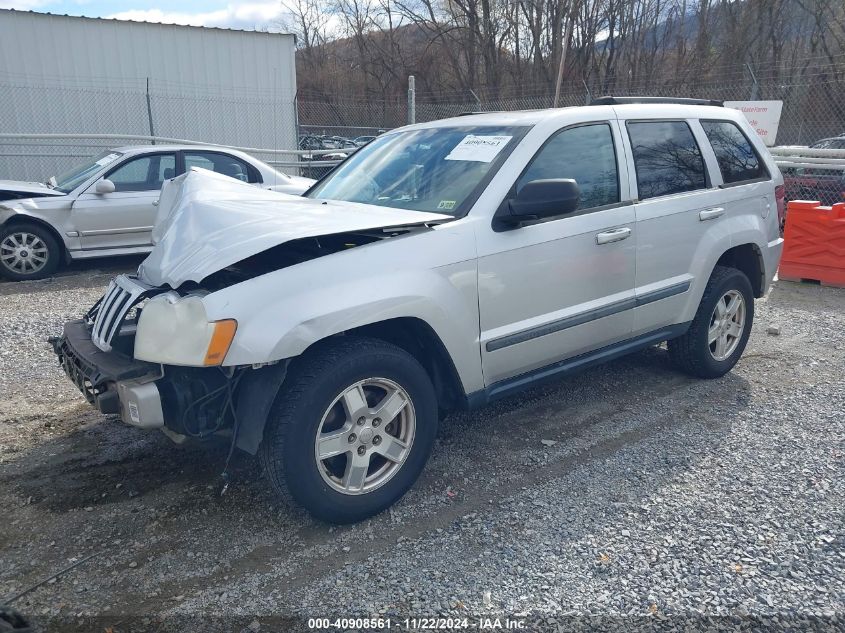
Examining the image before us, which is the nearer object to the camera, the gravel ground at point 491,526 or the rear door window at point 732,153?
the gravel ground at point 491,526

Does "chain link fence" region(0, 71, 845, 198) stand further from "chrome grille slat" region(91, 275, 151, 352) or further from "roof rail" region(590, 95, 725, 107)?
"chrome grille slat" region(91, 275, 151, 352)

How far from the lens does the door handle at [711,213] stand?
4652mm

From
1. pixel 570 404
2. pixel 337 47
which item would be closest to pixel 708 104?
pixel 570 404

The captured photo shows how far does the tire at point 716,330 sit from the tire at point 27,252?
283 inches

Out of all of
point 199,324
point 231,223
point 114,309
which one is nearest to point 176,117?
point 114,309

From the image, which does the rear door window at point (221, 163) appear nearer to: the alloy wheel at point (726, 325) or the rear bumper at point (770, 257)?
the alloy wheel at point (726, 325)

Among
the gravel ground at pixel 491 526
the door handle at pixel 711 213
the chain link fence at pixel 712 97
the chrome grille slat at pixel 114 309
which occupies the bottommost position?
the gravel ground at pixel 491 526

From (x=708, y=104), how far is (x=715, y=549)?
3467 millimetres

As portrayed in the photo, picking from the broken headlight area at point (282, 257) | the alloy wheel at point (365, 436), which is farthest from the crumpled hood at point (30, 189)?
the alloy wheel at point (365, 436)

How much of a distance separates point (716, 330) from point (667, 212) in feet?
3.77

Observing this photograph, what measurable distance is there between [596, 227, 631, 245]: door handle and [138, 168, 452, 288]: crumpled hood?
1026 millimetres

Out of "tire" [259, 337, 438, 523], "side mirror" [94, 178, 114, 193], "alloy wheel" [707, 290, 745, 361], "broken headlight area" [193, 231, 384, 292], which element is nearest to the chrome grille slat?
"broken headlight area" [193, 231, 384, 292]

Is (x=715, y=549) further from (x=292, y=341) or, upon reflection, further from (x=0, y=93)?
(x=0, y=93)

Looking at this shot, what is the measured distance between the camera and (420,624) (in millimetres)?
2629
